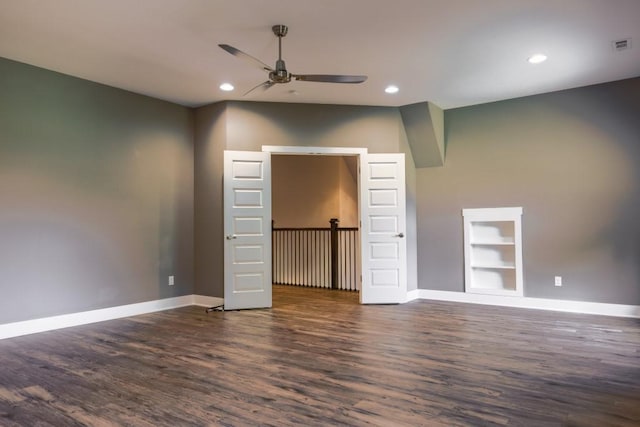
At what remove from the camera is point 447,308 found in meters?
5.81

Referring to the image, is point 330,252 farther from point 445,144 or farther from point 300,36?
point 300,36

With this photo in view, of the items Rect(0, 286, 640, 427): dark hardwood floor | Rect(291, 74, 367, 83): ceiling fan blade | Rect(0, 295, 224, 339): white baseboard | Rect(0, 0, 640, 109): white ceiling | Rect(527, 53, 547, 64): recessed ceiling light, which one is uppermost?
Rect(0, 0, 640, 109): white ceiling

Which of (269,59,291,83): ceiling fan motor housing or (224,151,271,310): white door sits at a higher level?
(269,59,291,83): ceiling fan motor housing

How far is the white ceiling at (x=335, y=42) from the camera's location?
346cm

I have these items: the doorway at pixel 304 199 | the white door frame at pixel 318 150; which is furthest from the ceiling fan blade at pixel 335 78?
the doorway at pixel 304 199

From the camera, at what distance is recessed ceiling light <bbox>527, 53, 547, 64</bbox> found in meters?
4.43

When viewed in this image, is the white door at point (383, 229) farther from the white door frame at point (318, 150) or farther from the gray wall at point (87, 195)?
the gray wall at point (87, 195)

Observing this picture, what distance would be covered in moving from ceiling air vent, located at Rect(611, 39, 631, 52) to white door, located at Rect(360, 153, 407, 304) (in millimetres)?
2726

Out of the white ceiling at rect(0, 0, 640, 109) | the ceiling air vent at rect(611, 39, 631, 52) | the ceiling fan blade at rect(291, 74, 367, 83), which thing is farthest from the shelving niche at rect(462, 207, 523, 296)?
the ceiling fan blade at rect(291, 74, 367, 83)

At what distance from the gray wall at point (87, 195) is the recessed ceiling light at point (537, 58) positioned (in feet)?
14.8

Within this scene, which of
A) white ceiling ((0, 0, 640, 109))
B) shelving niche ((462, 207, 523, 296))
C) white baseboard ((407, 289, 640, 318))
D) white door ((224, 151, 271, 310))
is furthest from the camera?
shelving niche ((462, 207, 523, 296))

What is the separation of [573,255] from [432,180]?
2164 mm

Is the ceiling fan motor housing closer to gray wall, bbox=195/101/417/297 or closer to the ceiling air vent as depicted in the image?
gray wall, bbox=195/101/417/297

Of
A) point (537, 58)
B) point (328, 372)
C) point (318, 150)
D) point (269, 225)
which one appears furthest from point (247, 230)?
point (537, 58)
